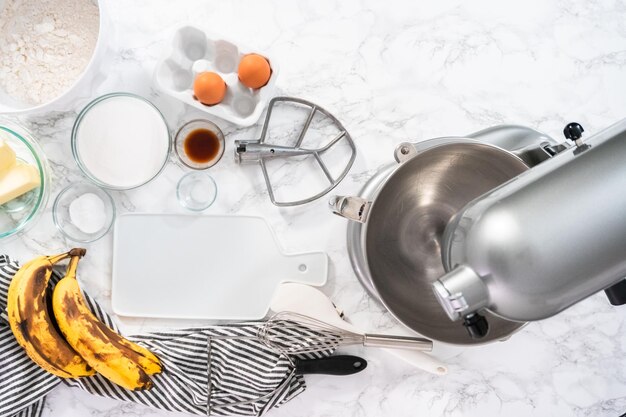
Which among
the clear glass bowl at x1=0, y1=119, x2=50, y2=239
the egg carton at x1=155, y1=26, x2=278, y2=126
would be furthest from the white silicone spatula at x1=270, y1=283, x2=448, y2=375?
the clear glass bowl at x1=0, y1=119, x2=50, y2=239

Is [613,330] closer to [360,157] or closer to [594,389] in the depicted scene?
[594,389]

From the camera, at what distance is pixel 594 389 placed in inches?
33.9

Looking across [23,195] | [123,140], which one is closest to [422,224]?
[123,140]

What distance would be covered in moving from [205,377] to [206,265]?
0.53 feet

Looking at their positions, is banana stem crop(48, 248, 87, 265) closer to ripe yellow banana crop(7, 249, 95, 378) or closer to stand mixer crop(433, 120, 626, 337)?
ripe yellow banana crop(7, 249, 95, 378)

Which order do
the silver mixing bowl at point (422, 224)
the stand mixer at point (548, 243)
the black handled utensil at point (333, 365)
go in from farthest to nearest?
the black handled utensil at point (333, 365) < the silver mixing bowl at point (422, 224) < the stand mixer at point (548, 243)

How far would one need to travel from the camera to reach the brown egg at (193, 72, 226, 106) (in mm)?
737

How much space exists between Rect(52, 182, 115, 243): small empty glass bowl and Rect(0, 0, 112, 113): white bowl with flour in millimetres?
135

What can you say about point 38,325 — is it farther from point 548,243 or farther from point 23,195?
point 548,243

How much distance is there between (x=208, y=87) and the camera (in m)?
0.74

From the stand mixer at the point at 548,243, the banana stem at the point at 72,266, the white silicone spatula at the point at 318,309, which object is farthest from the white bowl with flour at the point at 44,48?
the stand mixer at the point at 548,243

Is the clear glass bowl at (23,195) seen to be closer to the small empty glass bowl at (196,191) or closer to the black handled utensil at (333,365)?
the small empty glass bowl at (196,191)

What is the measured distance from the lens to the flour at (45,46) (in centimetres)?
75

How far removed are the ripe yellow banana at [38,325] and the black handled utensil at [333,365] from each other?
299 millimetres
